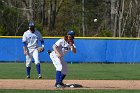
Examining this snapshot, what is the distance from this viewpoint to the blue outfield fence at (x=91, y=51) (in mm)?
27047

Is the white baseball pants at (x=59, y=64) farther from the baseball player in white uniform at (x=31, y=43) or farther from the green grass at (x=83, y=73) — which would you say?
the green grass at (x=83, y=73)

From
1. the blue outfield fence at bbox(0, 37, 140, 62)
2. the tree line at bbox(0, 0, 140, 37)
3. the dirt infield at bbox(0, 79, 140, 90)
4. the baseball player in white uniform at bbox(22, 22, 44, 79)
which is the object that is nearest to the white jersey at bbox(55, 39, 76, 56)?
the dirt infield at bbox(0, 79, 140, 90)

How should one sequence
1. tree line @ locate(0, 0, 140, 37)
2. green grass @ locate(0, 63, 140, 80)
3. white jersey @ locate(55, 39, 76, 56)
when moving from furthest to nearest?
tree line @ locate(0, 0, 140, 37) < green grass @ locate(0, 63, 140, 80) < white jersey @ locate(55, 39, 76, 56)

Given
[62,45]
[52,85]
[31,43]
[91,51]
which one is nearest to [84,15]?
[91,51]

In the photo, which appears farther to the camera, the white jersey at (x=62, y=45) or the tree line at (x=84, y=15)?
the tree line at (x=84, y=15)

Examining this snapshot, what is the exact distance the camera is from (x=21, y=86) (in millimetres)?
11891

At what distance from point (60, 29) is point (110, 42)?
26197mm

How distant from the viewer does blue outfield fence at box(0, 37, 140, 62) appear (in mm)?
27047

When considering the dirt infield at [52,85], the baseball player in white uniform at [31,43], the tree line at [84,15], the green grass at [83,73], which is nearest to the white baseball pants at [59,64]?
the dirt infield at [52,85]

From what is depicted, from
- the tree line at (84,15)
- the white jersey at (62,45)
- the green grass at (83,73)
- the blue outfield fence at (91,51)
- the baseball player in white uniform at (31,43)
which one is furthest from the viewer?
the tree line at (84,15)

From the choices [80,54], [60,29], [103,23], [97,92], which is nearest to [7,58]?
[80,54]

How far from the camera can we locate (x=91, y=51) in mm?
27344

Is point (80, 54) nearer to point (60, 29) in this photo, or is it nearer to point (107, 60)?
point (107, 60)

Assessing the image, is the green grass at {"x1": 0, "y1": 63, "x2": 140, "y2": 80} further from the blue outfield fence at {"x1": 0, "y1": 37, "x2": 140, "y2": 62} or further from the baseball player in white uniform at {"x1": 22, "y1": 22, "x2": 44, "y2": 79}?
the blue outfield fence at {"x1": 0, "y1": 37, "x2": 140, "y2": 62}
